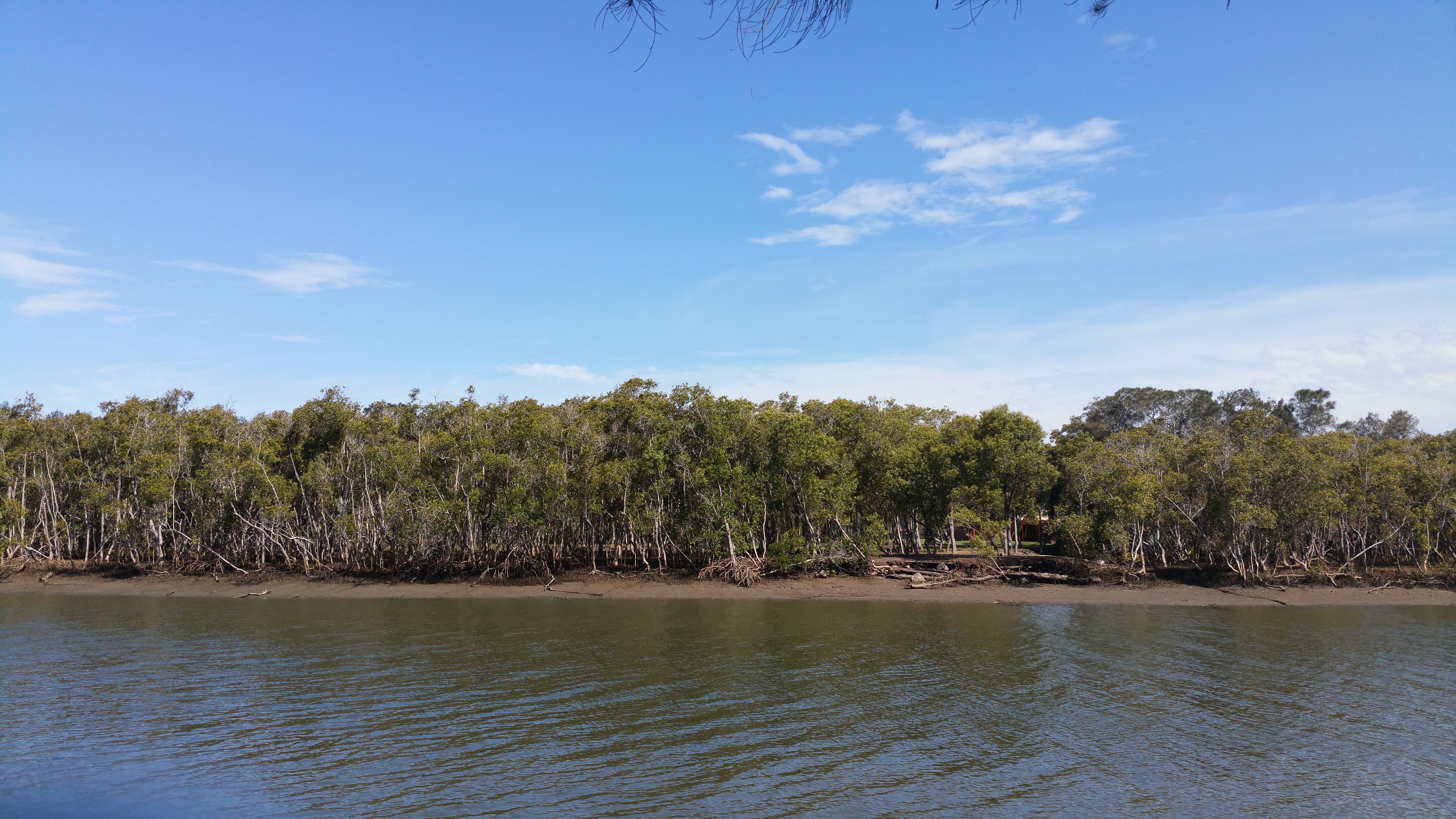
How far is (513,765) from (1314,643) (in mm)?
26706

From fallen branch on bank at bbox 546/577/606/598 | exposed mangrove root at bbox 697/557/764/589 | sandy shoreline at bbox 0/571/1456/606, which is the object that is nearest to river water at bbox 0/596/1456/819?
sandy shoreline at bbox 0/571/1456/606

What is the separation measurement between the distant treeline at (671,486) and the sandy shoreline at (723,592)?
71.5 inches

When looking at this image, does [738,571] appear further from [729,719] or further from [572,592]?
[729,719]

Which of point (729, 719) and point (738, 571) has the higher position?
point (738, 571)

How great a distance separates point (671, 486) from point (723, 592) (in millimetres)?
6115

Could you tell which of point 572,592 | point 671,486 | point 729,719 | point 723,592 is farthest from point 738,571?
point 729,719

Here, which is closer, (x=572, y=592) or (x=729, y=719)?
(x=729, y=719)

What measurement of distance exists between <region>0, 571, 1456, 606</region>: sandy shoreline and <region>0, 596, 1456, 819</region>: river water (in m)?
6.16

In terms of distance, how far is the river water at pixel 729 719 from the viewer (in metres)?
12.3

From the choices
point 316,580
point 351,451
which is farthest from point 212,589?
point 351,451

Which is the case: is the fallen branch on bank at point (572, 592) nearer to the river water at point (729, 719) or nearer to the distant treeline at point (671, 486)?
the distant treeline at point (671, 486)

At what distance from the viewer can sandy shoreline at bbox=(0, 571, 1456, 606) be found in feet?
114

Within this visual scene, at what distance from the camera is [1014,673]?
20875 mm

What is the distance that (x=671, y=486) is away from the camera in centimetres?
3922
